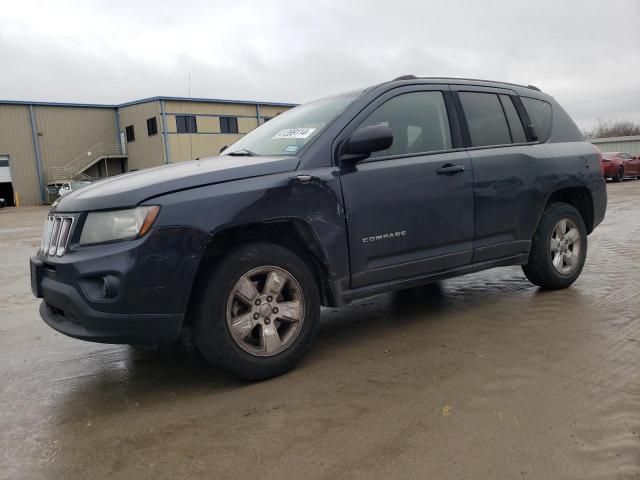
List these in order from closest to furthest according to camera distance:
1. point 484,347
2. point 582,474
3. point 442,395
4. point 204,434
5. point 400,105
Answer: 1. point 582,474
2. point 204,434
3. point 442,395
4. point 484,347
5. point 400,105

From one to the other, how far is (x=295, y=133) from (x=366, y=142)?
2.19 ft

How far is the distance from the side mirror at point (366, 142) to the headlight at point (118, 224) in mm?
1321

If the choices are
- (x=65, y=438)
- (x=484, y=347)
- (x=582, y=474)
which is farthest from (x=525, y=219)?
(x=65, y=438)

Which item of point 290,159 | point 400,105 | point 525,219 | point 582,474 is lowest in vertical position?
point 582,474

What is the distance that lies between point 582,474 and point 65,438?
2.45 meters

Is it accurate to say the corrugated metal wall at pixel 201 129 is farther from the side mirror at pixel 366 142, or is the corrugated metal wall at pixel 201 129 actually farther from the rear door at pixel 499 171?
the side mirror at pixel 366 142

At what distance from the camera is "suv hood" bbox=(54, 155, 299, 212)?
9.87 feet

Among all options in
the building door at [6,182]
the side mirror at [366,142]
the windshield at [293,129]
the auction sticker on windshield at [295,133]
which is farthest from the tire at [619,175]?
the building door at [6,182]

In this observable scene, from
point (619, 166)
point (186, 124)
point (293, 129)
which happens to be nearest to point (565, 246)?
point (293, 129)

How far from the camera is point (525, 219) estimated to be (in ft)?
15.2

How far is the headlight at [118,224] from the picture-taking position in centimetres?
295

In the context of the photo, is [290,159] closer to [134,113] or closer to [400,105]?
[400,105]

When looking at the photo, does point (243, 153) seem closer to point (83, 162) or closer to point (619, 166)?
point (619, 166)

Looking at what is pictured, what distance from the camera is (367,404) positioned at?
116 inches
